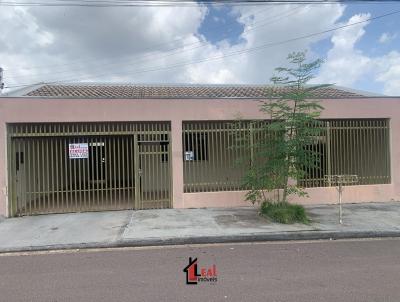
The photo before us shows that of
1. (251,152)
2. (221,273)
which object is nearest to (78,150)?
(251,152)

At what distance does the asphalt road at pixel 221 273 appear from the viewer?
4.72m

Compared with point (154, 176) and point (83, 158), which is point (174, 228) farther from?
point (83, 158)

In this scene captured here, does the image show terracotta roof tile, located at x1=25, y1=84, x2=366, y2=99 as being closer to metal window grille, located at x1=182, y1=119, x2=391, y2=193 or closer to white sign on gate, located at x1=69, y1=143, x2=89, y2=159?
metal window grille, located at x1=182, y1=119, x2=391, y2=193

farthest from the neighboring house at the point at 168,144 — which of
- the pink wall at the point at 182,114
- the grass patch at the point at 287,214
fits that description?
the grass patch at the point at 287,214

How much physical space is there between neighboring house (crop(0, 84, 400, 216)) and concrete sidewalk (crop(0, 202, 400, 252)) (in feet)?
2.95

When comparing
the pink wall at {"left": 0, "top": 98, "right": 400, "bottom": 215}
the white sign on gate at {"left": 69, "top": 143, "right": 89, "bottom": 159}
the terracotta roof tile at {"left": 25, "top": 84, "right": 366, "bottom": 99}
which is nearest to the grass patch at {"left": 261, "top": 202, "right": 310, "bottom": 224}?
the pink wall at {"left": 0, "top": 98, "right": 400, "bottom": 215}

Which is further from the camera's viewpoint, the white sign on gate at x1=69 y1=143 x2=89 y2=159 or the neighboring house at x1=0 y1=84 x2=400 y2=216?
the white sign on gate at x1=69 y1=143 x2=89 y2=159

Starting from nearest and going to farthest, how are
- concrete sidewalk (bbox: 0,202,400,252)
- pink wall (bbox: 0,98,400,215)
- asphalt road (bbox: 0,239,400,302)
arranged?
1. asphalt road (bbox: 0,239,400,302)
2. concrete sidewalk (bbox: 0,202,400,252)
3. pink wall (bbox: 0,98,400,215)

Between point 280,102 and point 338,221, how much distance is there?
3318 millimetres

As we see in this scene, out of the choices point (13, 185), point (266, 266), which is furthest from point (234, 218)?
point (13, 185)

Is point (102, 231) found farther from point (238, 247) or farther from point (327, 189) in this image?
point (327, 189)

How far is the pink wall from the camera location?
10281 mm

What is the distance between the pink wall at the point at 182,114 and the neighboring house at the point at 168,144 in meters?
0.03

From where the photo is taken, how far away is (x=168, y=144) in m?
11.1
